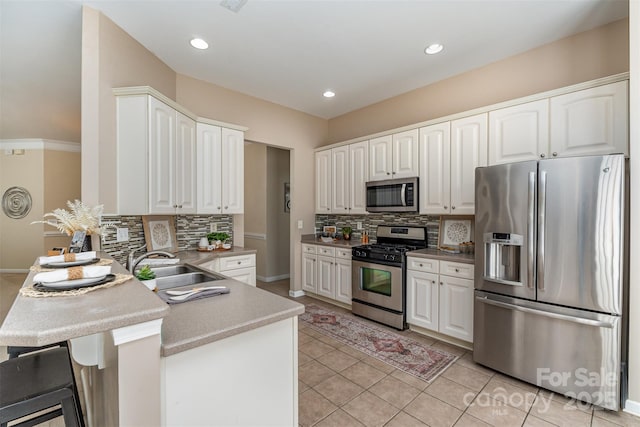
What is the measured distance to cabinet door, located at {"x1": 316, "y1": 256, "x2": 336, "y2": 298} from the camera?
4.10m

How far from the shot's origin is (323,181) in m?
4.59

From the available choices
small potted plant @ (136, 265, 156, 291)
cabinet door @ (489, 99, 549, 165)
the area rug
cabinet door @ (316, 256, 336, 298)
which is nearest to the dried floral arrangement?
small potted plant @ (136, 265, 156, 291)

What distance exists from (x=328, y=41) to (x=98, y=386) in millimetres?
3055

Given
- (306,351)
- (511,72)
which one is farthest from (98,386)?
(511,72)

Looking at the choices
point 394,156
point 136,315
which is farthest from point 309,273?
point 136,315

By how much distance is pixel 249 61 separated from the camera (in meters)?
3.07

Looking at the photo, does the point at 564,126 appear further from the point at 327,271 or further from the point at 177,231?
the point at 177,231

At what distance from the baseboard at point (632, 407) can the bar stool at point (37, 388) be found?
3183 millimetres

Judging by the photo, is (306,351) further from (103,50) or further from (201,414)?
(103,50)

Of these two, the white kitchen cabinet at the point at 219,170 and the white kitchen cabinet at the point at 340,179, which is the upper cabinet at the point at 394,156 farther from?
the white kitchen cabinet at the point at 219,170

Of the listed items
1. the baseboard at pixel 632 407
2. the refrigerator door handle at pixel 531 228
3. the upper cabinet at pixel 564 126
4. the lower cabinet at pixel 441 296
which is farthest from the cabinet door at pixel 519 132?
the baseboard at pixel 632 407

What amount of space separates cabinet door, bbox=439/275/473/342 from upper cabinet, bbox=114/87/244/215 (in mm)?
2523

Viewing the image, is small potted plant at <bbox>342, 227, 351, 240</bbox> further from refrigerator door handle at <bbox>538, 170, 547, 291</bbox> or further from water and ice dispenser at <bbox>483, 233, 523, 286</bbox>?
refrigerator door handle at <bbox>538, 170, 547, 291</bbox>

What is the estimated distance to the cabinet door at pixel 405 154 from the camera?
344 centimetres
